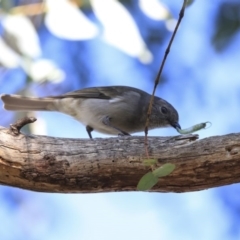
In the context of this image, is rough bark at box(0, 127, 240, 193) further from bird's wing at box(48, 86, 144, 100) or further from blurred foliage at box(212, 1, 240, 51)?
blurred foliage at box(212, 1, 240, 51)

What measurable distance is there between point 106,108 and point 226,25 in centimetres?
147

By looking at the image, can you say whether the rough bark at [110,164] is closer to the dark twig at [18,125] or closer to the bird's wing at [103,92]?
the dark twig at [18,125]

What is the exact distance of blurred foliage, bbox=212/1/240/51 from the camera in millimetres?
4281

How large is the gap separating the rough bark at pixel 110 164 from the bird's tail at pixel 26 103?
0.93 m

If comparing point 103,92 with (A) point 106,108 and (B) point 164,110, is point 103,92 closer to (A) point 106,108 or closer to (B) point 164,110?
(A) point 106,108

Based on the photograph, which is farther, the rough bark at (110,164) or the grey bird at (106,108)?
the grey bird at (106,108)

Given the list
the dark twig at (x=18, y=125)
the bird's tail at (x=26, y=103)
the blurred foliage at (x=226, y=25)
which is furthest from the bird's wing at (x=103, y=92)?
the dark twig at (x=18, y=125)

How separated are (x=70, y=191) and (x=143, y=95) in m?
1.63

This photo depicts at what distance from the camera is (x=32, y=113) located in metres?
3.36

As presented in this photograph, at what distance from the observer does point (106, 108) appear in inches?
135

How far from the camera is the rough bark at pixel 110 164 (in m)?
2.12

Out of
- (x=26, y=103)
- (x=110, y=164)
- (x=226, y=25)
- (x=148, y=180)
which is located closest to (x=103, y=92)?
(x=26, y=103)

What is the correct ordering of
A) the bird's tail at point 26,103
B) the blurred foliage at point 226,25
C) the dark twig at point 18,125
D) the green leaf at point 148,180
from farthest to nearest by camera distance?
the blurred foliage at point 226,25
the bird's tail at point 26,103
the dark twig at point 18,125
the green leaf at point 148,180

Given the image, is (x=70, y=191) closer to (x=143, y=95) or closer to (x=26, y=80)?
(x=26, y=80)
